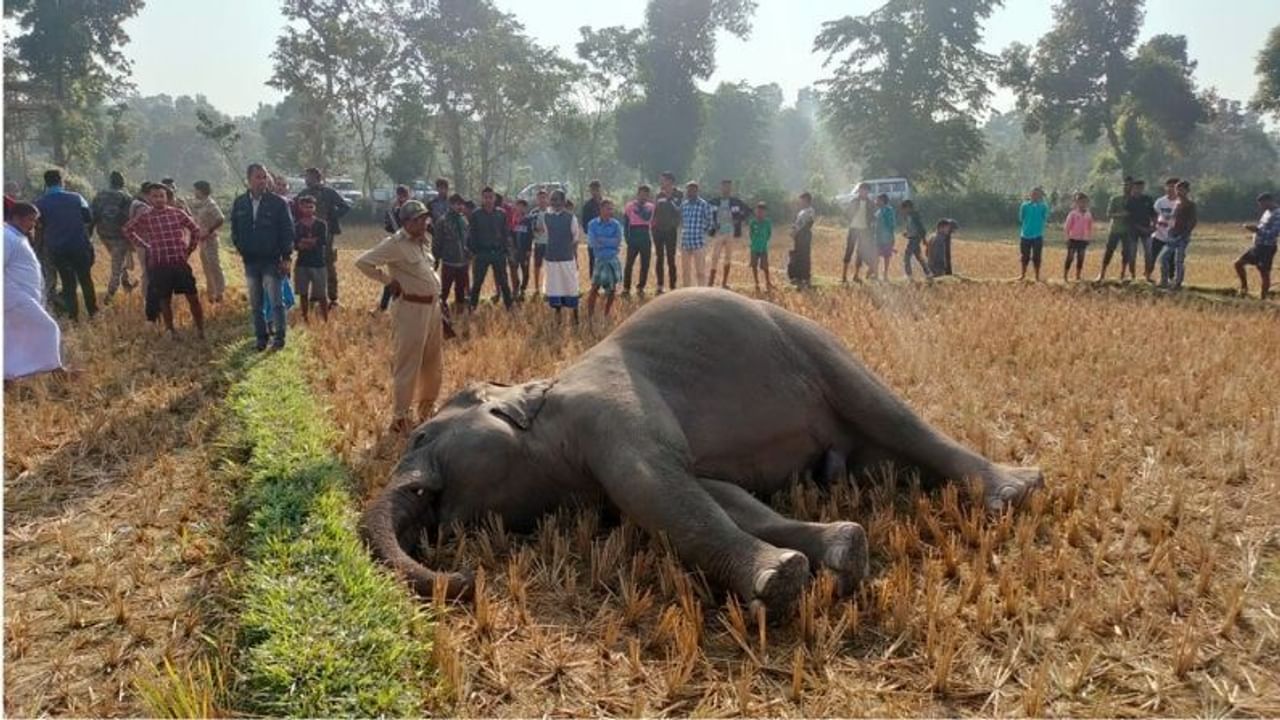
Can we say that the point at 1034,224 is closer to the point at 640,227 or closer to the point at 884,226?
the point at 884,226

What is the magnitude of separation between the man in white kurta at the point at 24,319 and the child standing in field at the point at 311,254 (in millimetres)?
3412

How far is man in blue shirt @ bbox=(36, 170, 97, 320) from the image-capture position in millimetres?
10008

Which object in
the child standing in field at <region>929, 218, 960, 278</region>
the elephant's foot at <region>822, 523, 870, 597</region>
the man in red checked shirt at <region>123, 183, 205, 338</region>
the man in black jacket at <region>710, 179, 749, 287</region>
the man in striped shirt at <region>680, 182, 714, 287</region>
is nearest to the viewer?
the elephant's foot at <region>822, 523, 870, 597</region>

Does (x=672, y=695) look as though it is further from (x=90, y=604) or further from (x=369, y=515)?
(x=90, y=604)

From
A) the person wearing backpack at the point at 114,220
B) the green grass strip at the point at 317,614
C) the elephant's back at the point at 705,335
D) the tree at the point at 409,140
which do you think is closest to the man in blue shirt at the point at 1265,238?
the elephant's back at the point at 705,335

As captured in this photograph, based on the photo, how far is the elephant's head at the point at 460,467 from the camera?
377 cm

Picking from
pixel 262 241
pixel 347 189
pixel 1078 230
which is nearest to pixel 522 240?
pixel 262 241

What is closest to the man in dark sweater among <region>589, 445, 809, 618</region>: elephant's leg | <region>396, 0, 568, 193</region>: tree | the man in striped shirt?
the man in striped shirt

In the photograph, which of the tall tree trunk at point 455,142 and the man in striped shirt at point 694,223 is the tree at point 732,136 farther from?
the man in striped shirt at point 694,223

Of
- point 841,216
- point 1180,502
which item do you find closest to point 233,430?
point 1180,502

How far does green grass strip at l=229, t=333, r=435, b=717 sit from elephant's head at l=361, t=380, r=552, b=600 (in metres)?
0.25

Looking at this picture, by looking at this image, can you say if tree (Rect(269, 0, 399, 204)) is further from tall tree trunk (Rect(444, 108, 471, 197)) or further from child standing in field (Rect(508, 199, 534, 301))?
child standing in field (Rect(508, 199, 534, 301))

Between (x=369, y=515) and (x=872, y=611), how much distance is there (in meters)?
2.07

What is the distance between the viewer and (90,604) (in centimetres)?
352
